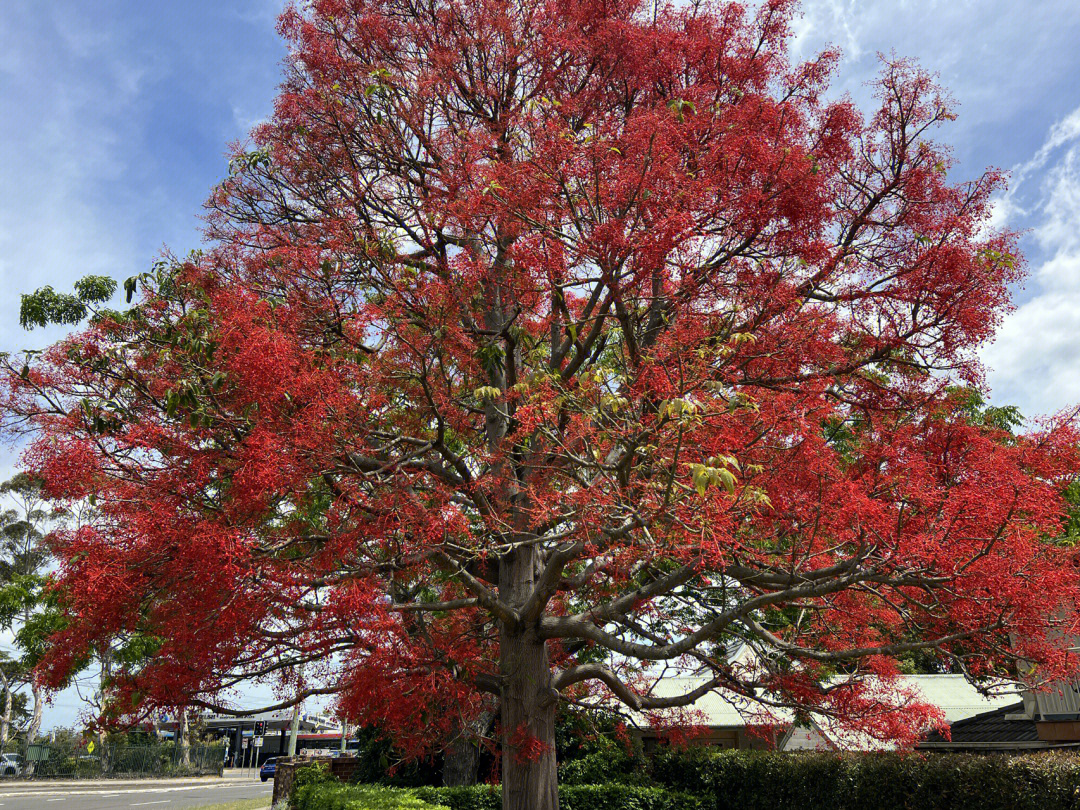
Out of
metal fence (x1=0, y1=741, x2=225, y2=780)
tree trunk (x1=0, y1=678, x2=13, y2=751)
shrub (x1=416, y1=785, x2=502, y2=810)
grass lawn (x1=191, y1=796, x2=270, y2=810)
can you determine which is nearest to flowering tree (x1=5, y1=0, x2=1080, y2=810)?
shrub (x1=416, y1=785, x2=502, y2=810)

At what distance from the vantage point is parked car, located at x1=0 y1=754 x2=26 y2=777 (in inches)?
1239

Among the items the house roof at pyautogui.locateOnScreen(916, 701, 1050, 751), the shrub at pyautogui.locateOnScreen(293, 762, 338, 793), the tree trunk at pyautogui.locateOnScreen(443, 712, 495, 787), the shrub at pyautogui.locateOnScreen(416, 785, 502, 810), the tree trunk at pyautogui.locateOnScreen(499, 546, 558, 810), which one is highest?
the tree trunk at pyautogui.locateOnScreen(499, 546, 558, 810)

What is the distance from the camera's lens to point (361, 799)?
32.5 feet

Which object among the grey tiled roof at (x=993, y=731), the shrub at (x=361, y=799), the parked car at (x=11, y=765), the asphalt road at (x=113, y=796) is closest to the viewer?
the shrub at (x=361, y=799)

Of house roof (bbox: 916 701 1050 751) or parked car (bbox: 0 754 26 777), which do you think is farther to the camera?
parked car (bbox: 0 754 26 777)

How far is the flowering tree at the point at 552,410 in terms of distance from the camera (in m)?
6.58

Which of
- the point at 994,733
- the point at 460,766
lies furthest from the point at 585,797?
the point at 994,733

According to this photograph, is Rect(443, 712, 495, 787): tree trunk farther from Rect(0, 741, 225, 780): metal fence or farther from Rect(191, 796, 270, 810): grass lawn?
Rect(0, 741, 225, 780): metal fence

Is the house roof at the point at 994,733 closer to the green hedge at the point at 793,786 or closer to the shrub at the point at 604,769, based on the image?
the green hedge at the point at 793,786

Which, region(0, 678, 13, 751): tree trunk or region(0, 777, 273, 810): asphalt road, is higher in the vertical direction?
region(0, 678, 13, 751): tree trunk

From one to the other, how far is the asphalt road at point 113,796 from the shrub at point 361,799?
22.1 feet

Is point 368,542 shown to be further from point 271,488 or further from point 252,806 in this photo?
point 252,806

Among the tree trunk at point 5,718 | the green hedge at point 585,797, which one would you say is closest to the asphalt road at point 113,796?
the tree trunk at point 5,718

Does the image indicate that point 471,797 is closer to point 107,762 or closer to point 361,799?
point 361,799
